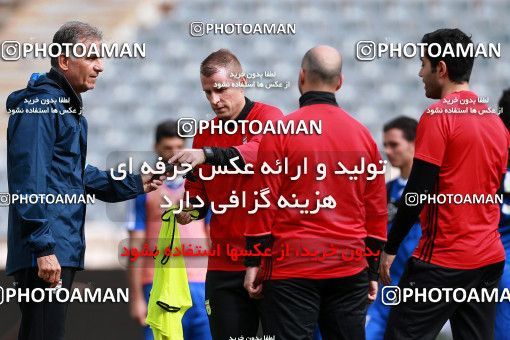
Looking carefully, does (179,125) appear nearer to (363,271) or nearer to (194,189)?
(194,189)

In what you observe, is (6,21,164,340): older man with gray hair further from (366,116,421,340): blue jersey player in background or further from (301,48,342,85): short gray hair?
(366,116,421,340): blue jersey player in background

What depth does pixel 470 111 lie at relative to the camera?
4488 mm

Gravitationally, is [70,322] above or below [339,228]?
below

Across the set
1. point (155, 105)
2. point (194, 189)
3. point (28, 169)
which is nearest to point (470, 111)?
point (194, 189)

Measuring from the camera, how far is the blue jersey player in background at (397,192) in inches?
236

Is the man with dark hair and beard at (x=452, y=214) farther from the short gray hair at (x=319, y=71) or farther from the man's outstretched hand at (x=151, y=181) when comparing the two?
the man's outstretched hand at (x=151, y=181)

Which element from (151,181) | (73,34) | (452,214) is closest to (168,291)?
(151,181)

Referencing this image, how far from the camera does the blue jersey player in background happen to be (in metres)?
5.99

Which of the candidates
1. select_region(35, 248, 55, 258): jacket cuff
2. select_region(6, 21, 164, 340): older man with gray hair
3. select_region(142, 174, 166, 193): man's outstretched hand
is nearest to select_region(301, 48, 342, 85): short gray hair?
select_region(6, 21, 164, 340): older man with gray hair

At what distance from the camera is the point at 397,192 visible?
6.04m

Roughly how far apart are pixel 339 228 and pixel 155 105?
610 centimetres

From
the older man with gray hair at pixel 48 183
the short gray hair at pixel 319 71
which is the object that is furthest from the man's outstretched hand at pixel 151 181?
the short gray hair at pixel 319 71

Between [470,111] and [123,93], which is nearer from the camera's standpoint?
[470,111]

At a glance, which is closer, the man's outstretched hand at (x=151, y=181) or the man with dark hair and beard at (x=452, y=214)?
the man with dark hair and beard at (x=452, y=214)
